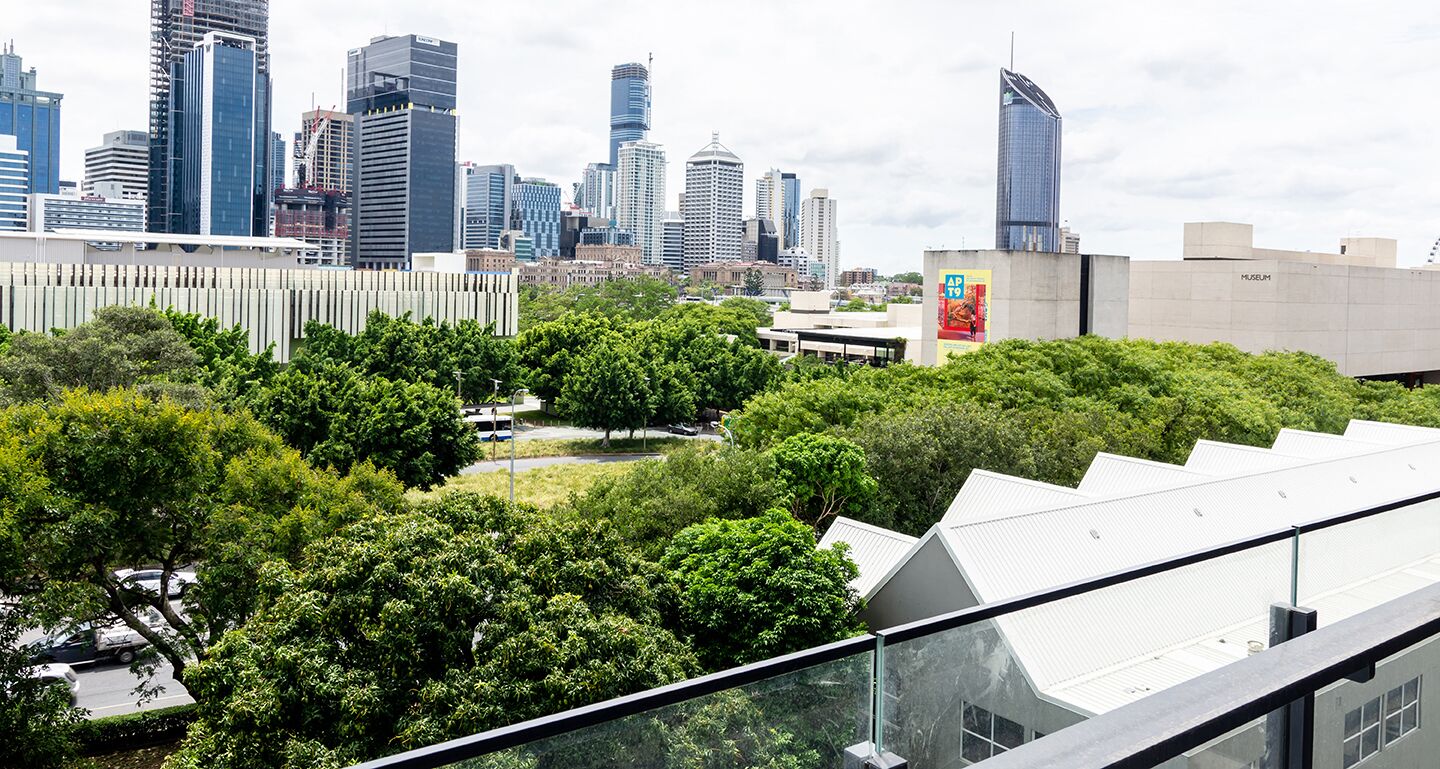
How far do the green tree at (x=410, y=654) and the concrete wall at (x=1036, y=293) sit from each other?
36.7m

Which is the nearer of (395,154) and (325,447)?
(325,447)

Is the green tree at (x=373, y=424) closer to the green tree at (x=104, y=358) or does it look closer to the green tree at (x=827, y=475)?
the green tree at (x=104, y=358)

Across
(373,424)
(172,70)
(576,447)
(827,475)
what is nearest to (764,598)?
(827,475)

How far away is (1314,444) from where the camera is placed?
25297mm

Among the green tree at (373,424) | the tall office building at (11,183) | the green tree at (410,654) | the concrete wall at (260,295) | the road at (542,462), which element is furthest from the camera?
the tall office building at (11,183)

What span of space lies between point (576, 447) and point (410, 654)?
41.3 meters

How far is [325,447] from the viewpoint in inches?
1243

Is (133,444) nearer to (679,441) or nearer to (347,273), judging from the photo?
(679,441)

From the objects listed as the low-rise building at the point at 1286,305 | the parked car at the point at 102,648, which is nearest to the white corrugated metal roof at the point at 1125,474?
the parked car at the point at 102,648

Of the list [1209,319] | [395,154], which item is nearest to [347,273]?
[1209,319]

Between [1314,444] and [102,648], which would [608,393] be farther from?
[1314,444]

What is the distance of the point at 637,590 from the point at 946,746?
40.1 ft

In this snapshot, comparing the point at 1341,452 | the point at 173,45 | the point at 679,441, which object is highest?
the point at 173,45

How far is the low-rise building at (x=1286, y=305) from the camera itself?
53.3 m
